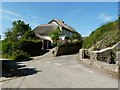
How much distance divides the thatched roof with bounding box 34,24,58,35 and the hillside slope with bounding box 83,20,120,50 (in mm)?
26251

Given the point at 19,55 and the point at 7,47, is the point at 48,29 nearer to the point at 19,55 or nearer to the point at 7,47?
the point at 7,47

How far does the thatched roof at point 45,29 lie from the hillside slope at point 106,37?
26.3 meters

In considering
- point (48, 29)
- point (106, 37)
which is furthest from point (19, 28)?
point (106, 37)

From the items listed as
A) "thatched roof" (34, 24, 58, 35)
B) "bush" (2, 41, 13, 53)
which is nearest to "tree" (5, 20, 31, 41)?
"thatched roof" (34, 24, 58, 35)

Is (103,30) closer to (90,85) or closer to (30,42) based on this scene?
(30,42)

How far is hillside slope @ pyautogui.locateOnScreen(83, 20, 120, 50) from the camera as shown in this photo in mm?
26078

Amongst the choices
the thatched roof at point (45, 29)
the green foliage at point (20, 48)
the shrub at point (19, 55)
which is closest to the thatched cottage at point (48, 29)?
the thatched roof at point (45, 29)

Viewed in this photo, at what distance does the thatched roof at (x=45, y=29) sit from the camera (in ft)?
187

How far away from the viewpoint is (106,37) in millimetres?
27312

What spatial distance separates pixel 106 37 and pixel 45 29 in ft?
108

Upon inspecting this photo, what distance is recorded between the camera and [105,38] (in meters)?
27.2

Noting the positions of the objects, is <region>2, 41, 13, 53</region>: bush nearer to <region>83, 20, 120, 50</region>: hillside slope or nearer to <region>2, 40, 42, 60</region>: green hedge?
<region>2, 40, 42, 60</region>: green hedge

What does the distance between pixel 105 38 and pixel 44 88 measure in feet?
56.1

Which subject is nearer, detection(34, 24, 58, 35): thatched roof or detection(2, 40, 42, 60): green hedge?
detection(2, 40, 42, 60): green hedge
